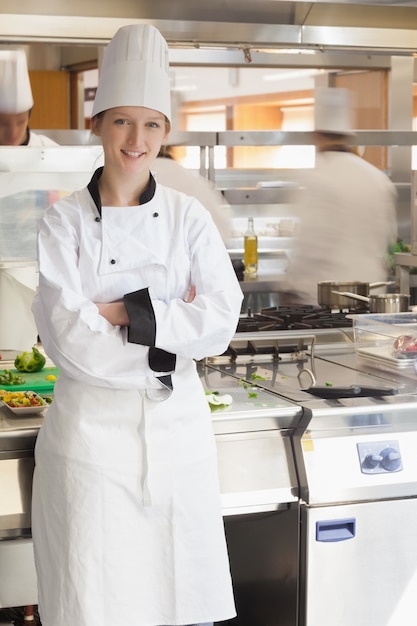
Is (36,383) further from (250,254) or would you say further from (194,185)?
(250,254)

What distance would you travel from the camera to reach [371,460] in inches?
94.3

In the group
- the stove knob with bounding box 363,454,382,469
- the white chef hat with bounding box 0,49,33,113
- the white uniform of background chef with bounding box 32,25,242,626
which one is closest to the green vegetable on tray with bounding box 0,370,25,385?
the white uniform of background chef with bounding box 32,25,242,626

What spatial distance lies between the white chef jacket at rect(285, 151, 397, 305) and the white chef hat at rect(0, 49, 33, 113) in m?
1.69

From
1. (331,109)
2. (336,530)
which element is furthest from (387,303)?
(331,109)

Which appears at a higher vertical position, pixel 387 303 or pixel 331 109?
pixel 331 109

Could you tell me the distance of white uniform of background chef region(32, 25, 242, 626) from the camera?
2.02 meters

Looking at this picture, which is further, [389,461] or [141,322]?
[389,461]

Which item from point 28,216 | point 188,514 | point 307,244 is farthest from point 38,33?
point 307,244

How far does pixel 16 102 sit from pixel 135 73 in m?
2.55

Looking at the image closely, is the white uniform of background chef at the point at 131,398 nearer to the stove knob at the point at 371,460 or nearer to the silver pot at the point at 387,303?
the stove knob at the point at 371,460

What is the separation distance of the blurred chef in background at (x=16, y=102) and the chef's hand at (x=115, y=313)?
2.54 m

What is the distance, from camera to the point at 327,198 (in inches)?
212

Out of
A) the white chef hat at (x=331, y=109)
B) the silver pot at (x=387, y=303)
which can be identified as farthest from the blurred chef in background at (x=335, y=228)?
the silver pot at (x=387, y=303)

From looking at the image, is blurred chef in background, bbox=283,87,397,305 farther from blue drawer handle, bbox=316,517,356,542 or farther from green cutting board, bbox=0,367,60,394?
blue drawer handle, bbox=316,517,356,542
